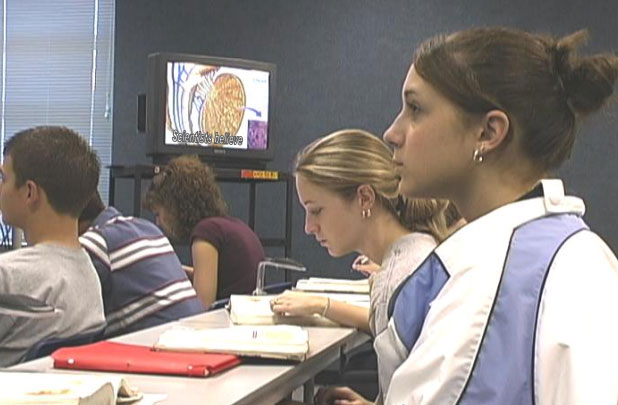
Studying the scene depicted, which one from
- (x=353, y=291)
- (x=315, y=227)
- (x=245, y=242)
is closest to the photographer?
A: (x=315, y=227)

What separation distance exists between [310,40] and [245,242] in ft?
6.93

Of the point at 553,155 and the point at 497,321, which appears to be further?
the point at 553,155

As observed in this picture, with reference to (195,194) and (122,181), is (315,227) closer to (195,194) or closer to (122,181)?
(195,194)

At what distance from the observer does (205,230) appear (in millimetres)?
3184

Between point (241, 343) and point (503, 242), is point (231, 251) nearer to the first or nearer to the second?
point (241, 343)

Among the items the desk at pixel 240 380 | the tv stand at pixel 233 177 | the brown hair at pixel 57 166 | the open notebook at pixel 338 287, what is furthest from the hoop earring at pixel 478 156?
the tv stand at pixel 233 177

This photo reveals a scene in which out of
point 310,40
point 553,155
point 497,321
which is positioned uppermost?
point 310,40

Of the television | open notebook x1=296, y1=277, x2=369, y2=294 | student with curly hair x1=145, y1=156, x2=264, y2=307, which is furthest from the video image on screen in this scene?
open notebook x1=296, y1=277, x2=369, y2=294

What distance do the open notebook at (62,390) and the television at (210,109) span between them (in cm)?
308

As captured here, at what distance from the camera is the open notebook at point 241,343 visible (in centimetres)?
150

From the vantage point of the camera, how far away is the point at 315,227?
1942 millimetres

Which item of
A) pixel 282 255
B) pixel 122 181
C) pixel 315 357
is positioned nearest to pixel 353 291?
pixel 315 357

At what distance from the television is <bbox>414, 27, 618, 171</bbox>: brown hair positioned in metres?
3.20

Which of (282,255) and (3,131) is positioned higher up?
(3,131)
